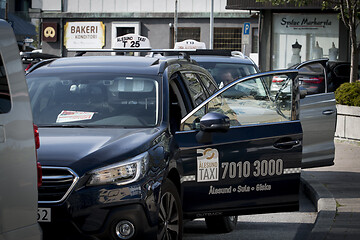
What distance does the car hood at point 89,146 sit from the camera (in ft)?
19.3

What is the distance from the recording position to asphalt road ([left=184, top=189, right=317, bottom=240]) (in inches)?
323

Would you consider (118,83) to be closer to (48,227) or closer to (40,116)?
(40,116)

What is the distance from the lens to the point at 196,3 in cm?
4647

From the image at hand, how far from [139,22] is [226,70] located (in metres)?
33.5

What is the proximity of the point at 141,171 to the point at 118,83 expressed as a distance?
5.19 ft

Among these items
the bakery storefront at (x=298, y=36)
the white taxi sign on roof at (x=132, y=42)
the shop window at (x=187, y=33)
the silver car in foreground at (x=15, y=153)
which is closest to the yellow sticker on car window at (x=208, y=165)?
the silver car in foreground at (x=15, y=153)

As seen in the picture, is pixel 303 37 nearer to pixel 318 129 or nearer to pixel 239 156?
pixel 318 129

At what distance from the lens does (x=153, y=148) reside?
626cm

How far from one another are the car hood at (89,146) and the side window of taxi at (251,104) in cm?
118

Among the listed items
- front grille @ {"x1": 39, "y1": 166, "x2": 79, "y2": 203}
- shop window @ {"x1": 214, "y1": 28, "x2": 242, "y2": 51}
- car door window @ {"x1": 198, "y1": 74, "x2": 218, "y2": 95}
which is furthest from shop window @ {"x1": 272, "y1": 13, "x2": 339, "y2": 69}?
front grille @ {"x1": 39, "y1": 166, "x2": 79, "y2": 203}

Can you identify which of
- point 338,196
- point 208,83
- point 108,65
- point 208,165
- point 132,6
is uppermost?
point 132,6

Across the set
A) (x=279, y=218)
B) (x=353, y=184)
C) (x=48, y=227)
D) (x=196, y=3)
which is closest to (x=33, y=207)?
(x=48, y=227)

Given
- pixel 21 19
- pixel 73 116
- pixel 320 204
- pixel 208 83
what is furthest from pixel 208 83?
pixel 21 19

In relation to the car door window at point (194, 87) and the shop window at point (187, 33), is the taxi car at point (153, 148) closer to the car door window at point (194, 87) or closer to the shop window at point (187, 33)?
the car door window at point (194, 87)
